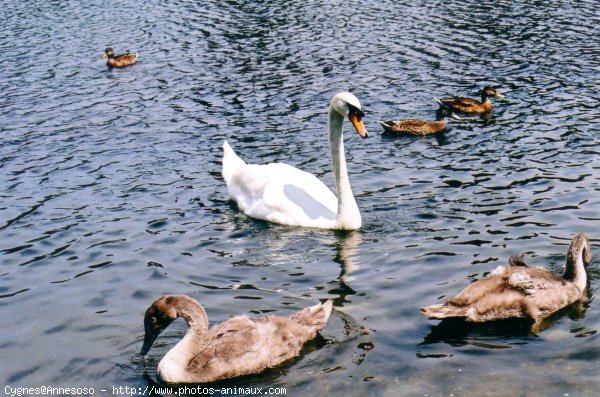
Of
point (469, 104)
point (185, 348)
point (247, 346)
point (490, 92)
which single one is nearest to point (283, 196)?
point (247, 346)

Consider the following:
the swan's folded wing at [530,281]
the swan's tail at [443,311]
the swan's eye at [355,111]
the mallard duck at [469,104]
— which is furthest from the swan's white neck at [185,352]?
the mallard duck at [469,104]

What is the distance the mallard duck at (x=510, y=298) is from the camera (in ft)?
34.3

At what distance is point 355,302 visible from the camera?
1191cm

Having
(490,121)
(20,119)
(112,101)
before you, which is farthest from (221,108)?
(490,121)

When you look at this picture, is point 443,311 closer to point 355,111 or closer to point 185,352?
point 185,352

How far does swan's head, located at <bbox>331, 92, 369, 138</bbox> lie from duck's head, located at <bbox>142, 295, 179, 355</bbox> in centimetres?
572

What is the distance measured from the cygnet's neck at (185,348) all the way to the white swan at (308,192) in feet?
17.3

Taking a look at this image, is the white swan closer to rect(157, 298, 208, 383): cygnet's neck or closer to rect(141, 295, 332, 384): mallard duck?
rect(141, 295, 332, 384): mallard duck

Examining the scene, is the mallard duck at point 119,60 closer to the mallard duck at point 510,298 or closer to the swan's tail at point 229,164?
the swan's tail at point 229,164

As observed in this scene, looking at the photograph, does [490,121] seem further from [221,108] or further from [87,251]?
[87,251]

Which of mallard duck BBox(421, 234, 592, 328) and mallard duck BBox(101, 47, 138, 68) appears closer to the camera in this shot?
mallard duck BBox(421, 234, 592, 328)

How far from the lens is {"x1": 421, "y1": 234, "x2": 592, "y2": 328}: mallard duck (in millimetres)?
10453

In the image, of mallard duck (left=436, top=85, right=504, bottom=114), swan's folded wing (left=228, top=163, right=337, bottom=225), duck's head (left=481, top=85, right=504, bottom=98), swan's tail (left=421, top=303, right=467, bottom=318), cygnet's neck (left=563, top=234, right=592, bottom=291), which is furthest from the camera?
duck's head (left=481, top=85, right=504, bottom=98)

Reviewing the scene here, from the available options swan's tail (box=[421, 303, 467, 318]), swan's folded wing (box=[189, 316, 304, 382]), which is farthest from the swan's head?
swan's folded wing (box=[189, 316, 304, 382])
